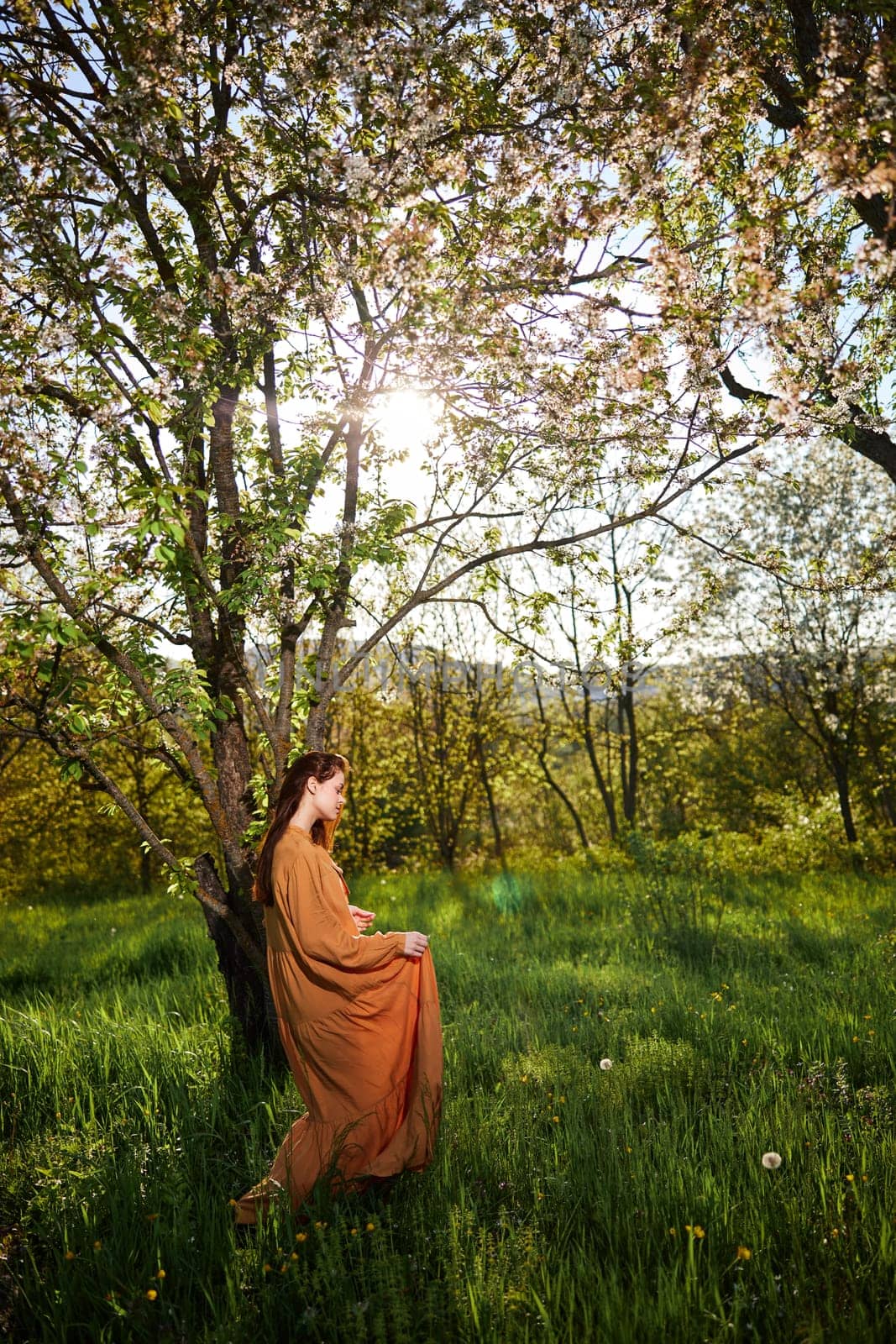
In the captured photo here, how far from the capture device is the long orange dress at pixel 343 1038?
316cm

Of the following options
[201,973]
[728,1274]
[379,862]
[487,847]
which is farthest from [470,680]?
[728,1274]

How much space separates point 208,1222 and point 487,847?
16032 mm

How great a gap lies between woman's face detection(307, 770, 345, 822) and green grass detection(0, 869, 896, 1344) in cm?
154

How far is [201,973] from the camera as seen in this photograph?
677 centimetres

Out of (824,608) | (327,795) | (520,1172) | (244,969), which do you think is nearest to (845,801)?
(824,608)

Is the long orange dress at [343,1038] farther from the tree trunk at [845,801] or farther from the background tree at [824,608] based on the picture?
the tree trunk at [845,801]

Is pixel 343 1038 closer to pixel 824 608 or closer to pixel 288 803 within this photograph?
pixel 288 803

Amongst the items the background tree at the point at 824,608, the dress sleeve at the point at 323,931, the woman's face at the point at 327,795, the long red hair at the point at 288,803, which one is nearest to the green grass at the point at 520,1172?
the dress sleeve at the point at 323,931

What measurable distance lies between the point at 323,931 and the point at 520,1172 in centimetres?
134

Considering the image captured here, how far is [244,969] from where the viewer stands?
4.73 m

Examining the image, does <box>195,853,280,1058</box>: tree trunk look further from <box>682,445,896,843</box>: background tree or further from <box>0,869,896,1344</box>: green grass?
<box>682,445,896,843</box>: background tree

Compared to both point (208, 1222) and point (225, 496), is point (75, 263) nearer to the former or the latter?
point (225, 496)

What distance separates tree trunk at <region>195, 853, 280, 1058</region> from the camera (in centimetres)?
457

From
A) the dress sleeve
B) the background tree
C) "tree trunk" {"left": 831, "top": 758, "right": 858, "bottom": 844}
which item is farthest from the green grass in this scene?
the background tree
